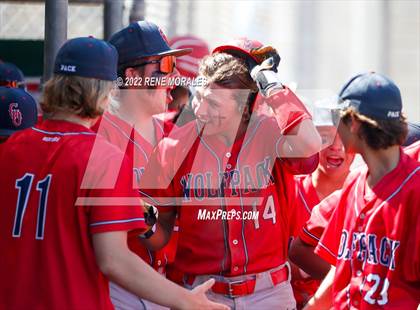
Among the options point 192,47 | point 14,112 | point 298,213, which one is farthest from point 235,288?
point 192,47

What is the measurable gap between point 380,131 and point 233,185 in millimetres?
875

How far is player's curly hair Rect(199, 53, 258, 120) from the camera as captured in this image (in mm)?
3886

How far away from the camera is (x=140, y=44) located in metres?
4.17

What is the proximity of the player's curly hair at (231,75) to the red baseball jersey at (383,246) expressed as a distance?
30.9 inches

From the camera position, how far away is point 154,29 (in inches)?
167

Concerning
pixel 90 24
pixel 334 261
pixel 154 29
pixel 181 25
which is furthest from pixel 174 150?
pixel 90 24

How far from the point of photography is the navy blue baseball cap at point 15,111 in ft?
14.7

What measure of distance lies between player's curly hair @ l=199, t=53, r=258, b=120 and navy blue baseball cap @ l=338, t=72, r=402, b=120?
0.67 metres

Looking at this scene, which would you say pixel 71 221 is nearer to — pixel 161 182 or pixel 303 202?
pixel 161 182

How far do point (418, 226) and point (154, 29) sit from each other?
1.78 metres

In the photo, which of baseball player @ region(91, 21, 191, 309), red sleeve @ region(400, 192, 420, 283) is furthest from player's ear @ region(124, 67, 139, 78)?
red sleeve @ region(400, 192, 420, 283)

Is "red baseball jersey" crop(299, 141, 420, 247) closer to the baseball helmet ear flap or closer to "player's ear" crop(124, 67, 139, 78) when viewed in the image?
the baseball helmet ear flap

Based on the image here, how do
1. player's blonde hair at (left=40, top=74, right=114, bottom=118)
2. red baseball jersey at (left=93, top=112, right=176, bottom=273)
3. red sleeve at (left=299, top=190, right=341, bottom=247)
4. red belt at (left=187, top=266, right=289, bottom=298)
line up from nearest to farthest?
1. player's blonde hair at (left=40, top=74, right=114, bottom=118)
2. red sleeve at (left=299, top=190, right=341, bottom=247)
3. red belt at (left=187, top=266, right=289, bottom=298)
4. red baseball jersey at (left=93, top=112, right=176, bottom=273)

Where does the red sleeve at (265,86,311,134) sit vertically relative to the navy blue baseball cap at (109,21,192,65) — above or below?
below
